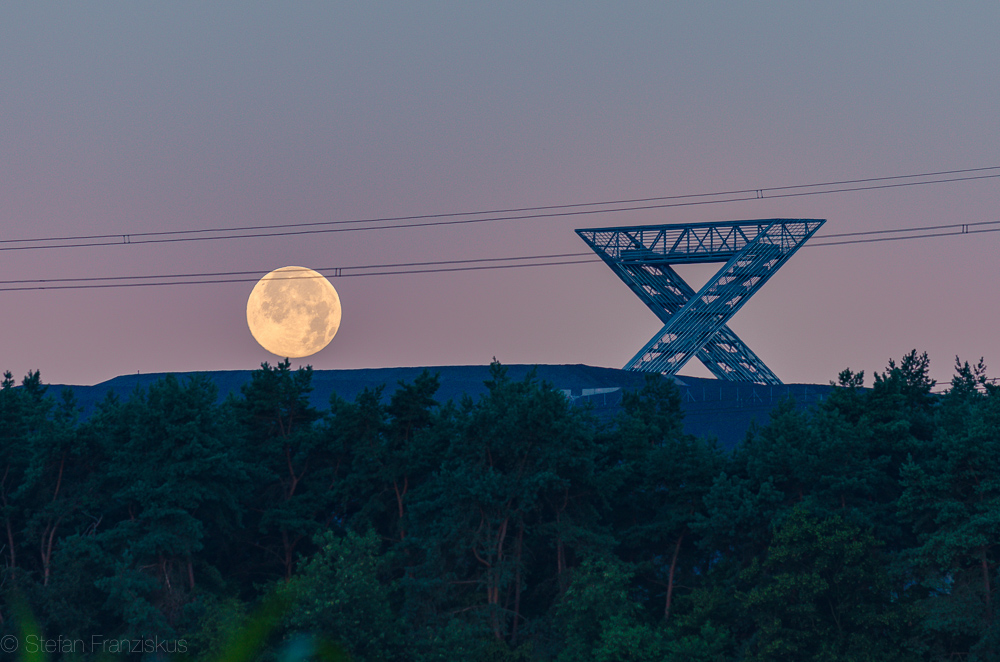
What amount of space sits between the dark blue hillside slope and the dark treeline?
337 cm

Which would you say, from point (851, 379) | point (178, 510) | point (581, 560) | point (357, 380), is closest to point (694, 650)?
point (581, 560)

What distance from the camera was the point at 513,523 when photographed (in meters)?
43.6

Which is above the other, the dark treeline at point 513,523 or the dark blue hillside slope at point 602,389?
the dark blue hillside slope at point 602,389

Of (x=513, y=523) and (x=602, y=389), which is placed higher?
(x=602, y=389)

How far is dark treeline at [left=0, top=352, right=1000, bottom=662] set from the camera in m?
37.7

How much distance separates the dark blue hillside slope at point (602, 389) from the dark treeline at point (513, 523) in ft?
11.1

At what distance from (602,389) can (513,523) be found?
2461 centimetres

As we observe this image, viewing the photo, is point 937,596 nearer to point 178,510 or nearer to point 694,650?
point 694,650

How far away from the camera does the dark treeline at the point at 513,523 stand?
37.7 metres

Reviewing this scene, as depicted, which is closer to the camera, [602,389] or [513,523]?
[513,523]

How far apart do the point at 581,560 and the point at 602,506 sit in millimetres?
3652

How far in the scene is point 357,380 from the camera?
8300 cm

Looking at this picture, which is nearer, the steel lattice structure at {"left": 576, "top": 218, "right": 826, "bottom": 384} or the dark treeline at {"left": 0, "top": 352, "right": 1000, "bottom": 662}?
the dark treeline at {"left": 0, "top": 352, "right": 1000, "bottom": 662}

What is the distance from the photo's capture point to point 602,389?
67312 millimetres
